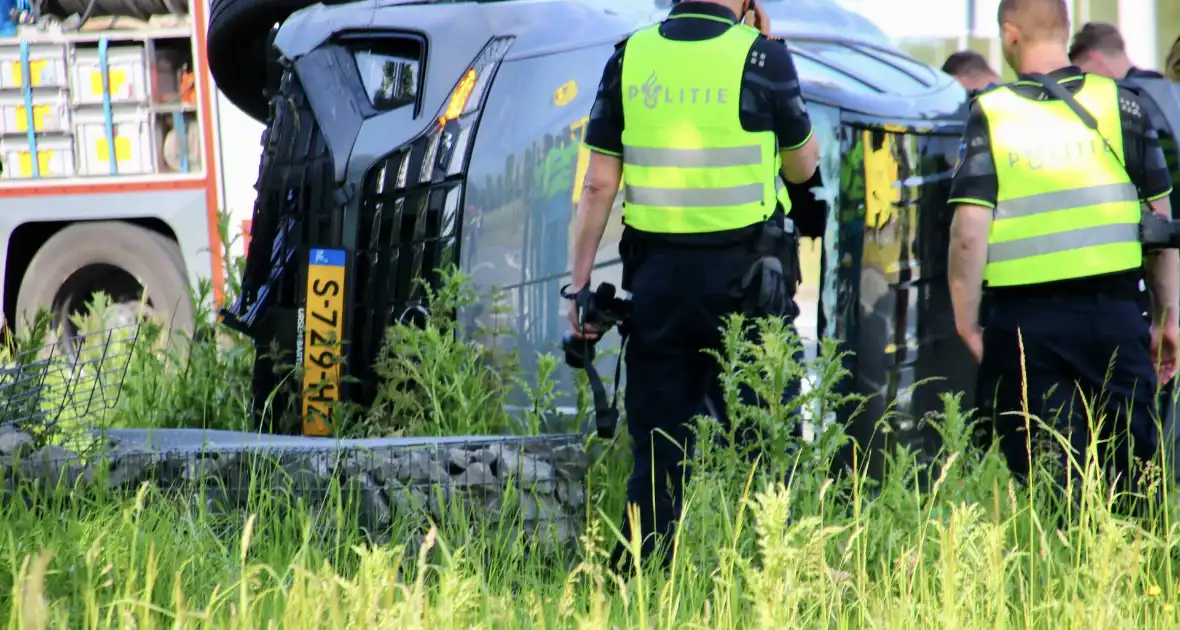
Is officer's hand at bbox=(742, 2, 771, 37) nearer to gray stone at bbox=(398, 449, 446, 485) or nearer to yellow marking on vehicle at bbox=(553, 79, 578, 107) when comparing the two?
yellow marking on vehicle at bbox=(553, 79, 578, 107)

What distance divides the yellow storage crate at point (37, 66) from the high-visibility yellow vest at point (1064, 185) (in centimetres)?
723

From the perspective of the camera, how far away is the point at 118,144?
8938 mm

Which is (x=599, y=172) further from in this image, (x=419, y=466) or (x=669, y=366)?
(x=419, y=466)

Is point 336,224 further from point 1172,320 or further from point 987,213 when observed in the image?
point 1172,320

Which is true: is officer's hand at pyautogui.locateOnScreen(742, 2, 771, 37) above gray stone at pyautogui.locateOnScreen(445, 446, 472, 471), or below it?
above

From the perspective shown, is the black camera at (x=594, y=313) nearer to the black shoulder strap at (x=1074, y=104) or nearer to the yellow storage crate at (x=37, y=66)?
the black shoulder strap at (x=1074, y=104)

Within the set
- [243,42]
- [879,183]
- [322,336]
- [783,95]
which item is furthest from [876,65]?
[243,42]

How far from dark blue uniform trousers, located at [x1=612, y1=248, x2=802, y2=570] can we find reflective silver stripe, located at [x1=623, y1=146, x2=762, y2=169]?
0.66ft

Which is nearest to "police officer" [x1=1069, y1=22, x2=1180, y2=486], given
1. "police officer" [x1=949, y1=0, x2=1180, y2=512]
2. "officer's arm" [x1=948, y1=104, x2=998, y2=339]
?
"police officer" [x1=949, y1=0, x2=1180, y2=512]

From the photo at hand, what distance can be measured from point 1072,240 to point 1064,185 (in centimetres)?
14

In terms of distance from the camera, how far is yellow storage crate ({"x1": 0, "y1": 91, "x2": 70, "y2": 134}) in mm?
9133

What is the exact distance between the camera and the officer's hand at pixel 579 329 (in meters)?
3.41

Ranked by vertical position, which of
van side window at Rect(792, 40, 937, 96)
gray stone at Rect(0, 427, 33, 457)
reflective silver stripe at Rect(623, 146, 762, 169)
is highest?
van side window at Rect(792, 40, 937, 96)

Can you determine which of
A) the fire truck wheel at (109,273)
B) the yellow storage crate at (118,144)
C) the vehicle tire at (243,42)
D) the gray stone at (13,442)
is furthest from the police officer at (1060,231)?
the yellow storage crate at (118,144)
